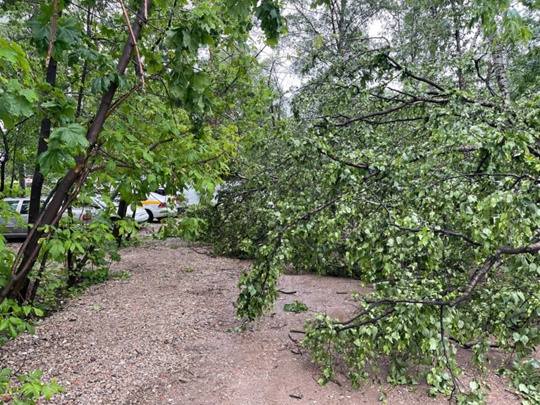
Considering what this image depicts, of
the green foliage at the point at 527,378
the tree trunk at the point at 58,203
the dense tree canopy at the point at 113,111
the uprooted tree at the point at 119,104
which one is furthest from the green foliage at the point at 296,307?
the tree trunk at the point at 58,203

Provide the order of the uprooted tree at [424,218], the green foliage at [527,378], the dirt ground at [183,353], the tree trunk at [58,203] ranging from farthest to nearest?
1. the dirt ground at [183,353]
2. the tree trunk at [58,203]
3. the green foliage at [527,378]
4. the uprooted tree at [424,218]

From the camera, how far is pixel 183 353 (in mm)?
3484

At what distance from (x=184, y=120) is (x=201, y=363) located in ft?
10.4

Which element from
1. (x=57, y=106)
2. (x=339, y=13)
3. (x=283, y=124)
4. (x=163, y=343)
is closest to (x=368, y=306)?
(x=283, y=124)

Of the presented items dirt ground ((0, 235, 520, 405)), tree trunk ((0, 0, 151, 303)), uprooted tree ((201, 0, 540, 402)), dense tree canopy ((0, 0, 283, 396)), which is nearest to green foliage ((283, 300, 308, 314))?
dirt ground ((0, 235, 520, 405))

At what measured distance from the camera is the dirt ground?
284 centimetres

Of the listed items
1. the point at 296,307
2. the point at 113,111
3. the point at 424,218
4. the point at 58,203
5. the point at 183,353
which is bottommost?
the point at 183,353

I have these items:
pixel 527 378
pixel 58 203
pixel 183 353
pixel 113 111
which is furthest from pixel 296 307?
pixel 113 111

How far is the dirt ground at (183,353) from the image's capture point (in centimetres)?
284

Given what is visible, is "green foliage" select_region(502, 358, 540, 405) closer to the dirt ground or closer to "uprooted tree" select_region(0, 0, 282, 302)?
the dirt ground

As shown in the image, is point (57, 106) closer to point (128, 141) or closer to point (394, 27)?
point (128, 141)

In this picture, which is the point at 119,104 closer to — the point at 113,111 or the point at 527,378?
the point at 113,111

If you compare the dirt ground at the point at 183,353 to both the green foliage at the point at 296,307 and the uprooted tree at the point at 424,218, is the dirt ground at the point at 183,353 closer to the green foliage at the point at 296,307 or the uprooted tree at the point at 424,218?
the green foliage at the point at 296,307

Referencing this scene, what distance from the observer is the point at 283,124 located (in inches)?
142
